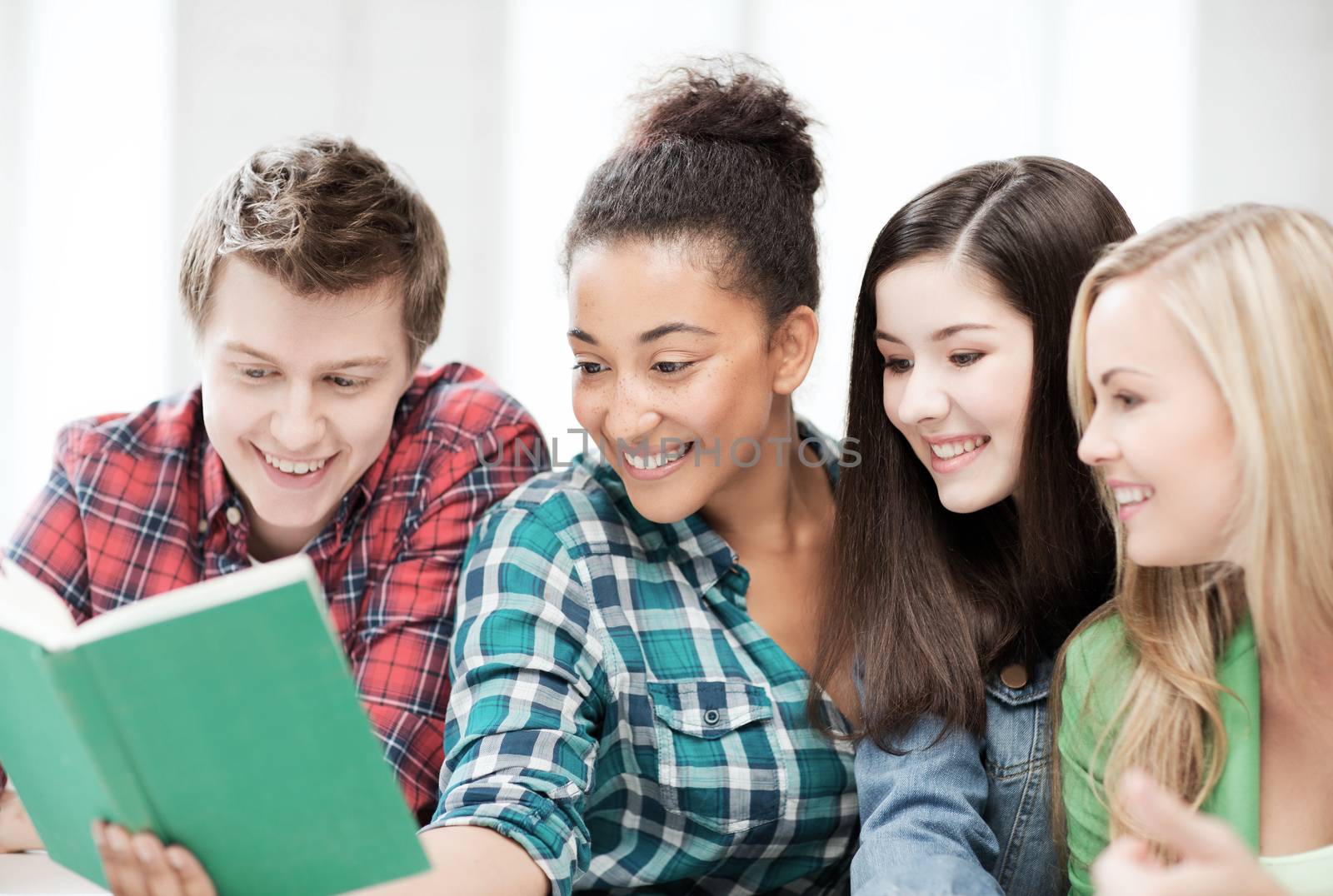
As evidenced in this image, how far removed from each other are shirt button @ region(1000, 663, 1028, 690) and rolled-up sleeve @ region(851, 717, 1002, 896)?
0.08 m

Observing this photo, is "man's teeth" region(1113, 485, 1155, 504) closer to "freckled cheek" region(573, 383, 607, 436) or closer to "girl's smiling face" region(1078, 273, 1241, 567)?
"girl's smiling face" region(1078, 273, 1241, 567)

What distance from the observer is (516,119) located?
254cm

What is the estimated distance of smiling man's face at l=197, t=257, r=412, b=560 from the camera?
1526 mm

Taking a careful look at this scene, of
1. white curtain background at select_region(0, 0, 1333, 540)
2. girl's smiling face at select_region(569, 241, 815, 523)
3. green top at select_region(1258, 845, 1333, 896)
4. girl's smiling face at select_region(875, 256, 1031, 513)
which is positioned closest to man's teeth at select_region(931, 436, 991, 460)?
girl's smiling face at select_region(875, 256, 1031, 513)

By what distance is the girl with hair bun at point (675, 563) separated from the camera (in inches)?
56.0

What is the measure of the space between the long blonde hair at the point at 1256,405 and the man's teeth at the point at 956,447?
21cm

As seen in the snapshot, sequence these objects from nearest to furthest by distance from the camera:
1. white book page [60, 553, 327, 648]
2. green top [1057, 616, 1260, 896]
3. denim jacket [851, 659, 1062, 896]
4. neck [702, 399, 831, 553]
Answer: white book page [60, 553, 327, 648], green top [1057, 616, 1260, 896], denim jacket [851, 659, 1062, 896], neck [702, 399, 831, 553]

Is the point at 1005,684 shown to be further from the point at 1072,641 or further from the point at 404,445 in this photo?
the point at 404,445

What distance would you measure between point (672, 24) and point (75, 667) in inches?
79.5

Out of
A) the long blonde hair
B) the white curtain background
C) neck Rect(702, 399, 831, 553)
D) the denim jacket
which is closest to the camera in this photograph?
the long blonde hair

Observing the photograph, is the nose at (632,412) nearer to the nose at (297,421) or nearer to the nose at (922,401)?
the nose at (922,401)

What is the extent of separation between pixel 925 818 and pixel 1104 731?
8.0 inches

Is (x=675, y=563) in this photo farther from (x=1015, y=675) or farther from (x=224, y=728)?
(x=224, y=728)

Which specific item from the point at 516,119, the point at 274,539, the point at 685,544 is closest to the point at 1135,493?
the point at 685,544
